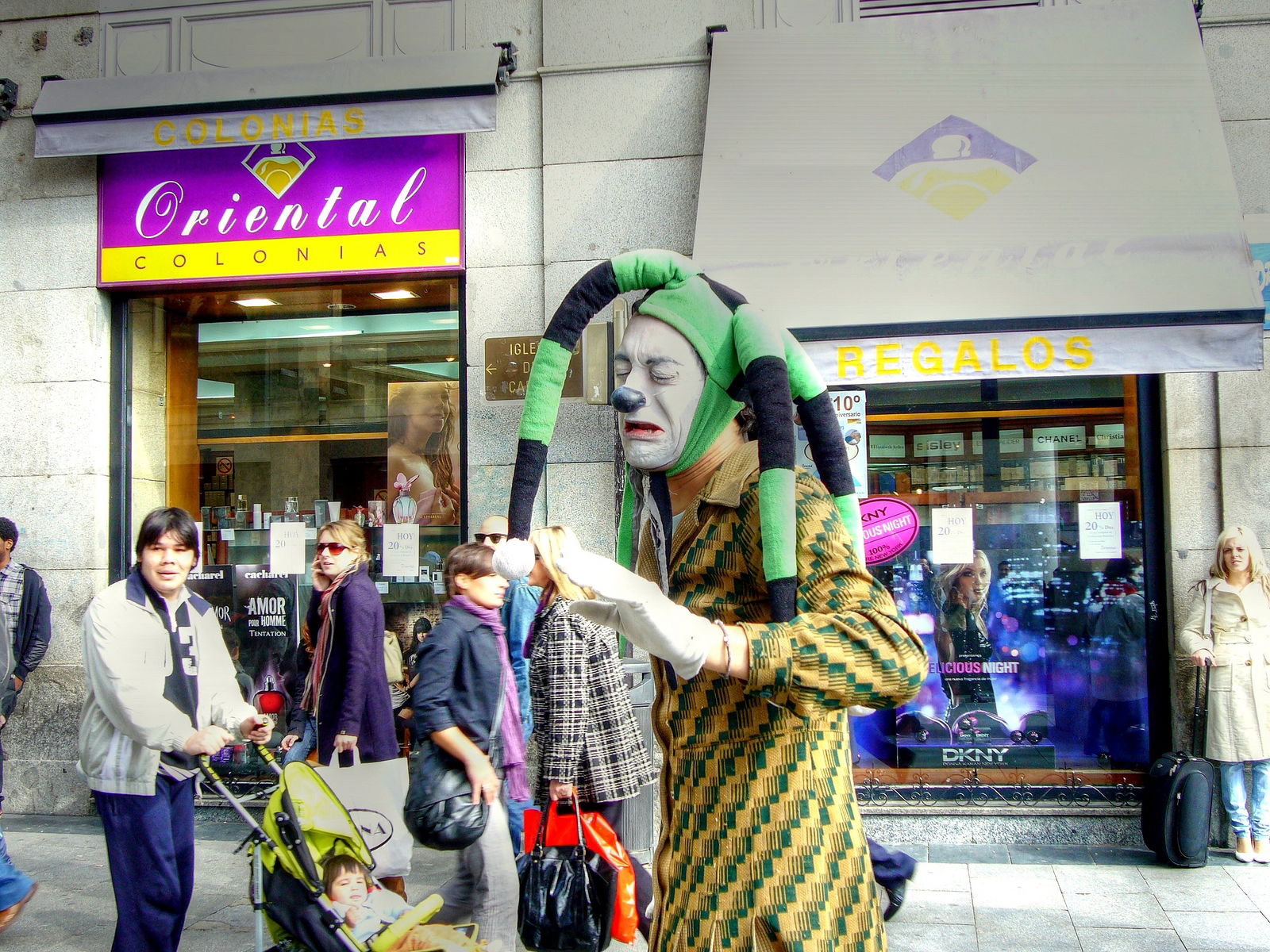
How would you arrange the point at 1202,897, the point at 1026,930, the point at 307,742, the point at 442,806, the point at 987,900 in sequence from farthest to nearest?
1. the point at 987,900
2. the point at 1202,897
3. the point at 307,742
4. the point at 1026,930
5. the point at 442,806

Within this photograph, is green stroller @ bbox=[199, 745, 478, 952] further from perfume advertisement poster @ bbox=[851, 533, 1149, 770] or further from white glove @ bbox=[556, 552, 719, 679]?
perfume advertisement poster @ bbox=[851, 533, 1149, 770]

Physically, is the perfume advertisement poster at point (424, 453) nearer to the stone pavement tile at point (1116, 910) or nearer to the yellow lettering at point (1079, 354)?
the yellow lettering at point (1079, 354)

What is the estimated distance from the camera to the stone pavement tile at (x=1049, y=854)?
6.14 m

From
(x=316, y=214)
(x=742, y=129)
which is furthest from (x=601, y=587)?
(x=316, y=214)

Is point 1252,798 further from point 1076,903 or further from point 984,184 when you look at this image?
point 984,184

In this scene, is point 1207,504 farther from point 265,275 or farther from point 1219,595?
point 265,275

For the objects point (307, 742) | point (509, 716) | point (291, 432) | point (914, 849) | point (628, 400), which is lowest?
point (914, 849)

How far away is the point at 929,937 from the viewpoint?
5023 millimetres

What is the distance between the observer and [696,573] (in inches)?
74.8

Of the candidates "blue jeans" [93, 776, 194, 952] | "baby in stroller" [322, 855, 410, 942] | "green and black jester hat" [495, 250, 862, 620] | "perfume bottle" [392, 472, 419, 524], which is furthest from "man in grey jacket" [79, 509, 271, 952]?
"perfume bottle" [392, 472, 419, 524]

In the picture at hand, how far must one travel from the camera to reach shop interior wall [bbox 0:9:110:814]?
7.02m

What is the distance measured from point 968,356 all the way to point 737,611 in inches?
168

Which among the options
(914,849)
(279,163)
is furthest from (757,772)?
(279,163)

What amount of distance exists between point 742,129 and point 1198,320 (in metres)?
2.73
